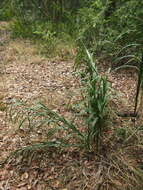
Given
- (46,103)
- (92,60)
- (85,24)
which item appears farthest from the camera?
(85,24)

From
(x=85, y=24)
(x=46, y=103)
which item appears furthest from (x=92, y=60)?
(x=85, y=24)

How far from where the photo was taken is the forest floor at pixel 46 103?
1.45 meters

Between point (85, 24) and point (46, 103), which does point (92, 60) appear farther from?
point (85, 24)

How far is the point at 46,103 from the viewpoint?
87.0 inches

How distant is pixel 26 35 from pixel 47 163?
9.67 feet

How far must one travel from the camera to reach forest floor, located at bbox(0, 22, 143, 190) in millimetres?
1449

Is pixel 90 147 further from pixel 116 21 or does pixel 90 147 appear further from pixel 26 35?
pixel 26 35

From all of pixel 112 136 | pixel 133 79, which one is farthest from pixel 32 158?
pixel 133 79

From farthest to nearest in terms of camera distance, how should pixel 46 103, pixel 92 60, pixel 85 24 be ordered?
pixel 85 24 → pixel 46 103 → pixel 92 60

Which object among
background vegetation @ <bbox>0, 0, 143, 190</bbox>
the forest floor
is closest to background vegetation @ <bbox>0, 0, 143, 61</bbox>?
background vegetation @ <bbox>0, 0, 143, 190</bbox>

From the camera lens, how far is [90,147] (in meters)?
1.61

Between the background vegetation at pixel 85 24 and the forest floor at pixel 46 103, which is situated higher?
the background vegetation at pixel 85 24

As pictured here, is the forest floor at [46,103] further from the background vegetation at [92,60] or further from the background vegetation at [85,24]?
the background vegetation at [85,24]

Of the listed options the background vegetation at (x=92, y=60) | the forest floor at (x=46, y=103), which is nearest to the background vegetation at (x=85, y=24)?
the background vegetation at (x=92, y=60)
